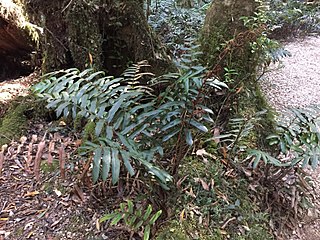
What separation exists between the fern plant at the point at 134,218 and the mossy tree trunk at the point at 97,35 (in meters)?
1.18

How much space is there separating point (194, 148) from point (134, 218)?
67 centimetres

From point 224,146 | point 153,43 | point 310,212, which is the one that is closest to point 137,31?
point 153,43

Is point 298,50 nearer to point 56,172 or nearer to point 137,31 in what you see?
point 137,31

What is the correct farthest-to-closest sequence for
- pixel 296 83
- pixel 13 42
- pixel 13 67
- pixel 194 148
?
pixel 296 83, pixel 13 67, pixel 13 42, pixel 194 148

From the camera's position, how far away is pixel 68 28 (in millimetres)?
2402

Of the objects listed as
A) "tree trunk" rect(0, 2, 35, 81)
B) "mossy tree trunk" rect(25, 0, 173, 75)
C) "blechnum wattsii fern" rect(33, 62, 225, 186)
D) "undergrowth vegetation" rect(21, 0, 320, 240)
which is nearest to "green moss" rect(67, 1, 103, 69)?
"mossy tree trunk" rect(25, 0, 173, 75)

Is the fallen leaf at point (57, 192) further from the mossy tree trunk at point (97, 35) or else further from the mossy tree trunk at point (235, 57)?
the mossy tree trunk at point (235, 57)

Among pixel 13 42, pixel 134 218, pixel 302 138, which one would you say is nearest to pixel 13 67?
pixel 13 42

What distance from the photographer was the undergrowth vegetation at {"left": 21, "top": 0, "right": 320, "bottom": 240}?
155 cm

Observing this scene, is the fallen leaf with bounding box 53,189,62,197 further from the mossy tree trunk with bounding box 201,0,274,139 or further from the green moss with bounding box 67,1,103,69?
the mossy tree trunk with bounding box 201,0,274,139

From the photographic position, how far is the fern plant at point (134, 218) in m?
1.49

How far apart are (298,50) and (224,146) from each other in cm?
459

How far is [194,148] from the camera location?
2025 millimetres

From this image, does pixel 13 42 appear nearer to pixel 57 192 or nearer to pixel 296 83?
pixel 57 192
